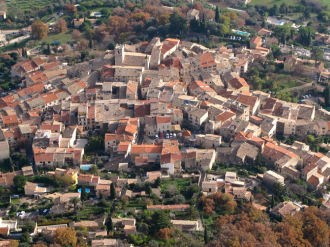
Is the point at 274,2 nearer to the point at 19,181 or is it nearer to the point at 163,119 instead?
the point at 163,119

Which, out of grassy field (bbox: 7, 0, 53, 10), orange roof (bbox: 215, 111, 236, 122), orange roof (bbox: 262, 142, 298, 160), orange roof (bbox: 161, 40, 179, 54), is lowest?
grassy field (bbox: 7, 0, 53, 10)

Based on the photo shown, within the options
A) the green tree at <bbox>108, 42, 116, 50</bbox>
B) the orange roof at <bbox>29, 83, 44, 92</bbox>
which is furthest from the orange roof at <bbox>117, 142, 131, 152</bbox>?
Result: the green tree at <bbox>108, 42, 116, 50</bbox>

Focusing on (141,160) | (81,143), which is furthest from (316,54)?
(81,143)

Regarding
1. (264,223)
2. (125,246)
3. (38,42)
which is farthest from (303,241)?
(38,42)

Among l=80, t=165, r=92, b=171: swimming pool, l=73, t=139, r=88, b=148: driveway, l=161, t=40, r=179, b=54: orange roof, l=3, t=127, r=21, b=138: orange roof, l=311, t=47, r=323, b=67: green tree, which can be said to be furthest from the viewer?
l=311, t=47, r=323, b=67: green tree

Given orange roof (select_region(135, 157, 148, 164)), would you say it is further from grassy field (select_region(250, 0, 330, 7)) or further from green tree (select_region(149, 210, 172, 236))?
grassy field (select_region(250, 0, 330, 7))

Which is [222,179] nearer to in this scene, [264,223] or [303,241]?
[264,223]
